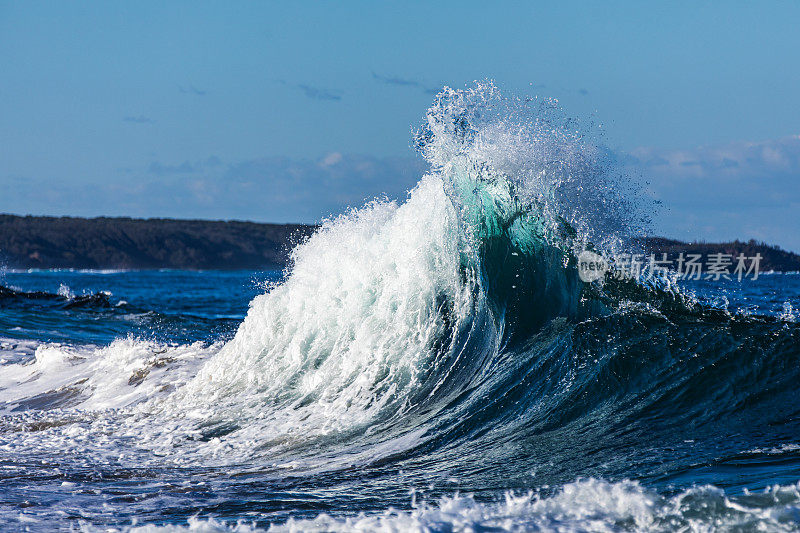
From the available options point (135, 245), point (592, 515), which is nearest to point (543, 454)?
point (592, 515)

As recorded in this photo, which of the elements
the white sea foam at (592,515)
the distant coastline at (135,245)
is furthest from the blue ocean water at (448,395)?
the distant coastline at (135,245)

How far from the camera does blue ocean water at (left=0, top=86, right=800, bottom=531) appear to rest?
4.73 metres

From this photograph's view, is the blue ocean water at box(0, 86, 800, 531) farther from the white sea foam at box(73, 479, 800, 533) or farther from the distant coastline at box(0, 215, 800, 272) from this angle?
the distant coastline at box(0, 215, 800, 272)

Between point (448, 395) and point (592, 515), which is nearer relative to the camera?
point (592, 515)

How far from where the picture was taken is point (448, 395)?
25.3 ft

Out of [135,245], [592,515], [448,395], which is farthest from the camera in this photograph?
[135,245]

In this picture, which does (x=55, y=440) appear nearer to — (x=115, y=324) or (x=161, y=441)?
(x=161, y=441)

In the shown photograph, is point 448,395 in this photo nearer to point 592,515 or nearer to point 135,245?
point 592,515

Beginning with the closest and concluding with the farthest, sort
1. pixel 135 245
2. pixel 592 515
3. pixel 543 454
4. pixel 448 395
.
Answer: pixel 592 515, pixel 543 454, pixel 448 395, pixel 135 245

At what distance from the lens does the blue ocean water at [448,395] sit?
15.5 feet

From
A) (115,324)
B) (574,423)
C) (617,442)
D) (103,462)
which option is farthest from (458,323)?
(115,324)

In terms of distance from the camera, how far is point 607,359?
25.9 ft

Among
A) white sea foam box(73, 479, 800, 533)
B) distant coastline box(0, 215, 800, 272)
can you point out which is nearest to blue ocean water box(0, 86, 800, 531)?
white sea foam box(73, 479, 800, 533)

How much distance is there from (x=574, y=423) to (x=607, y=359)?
4.45 feet
